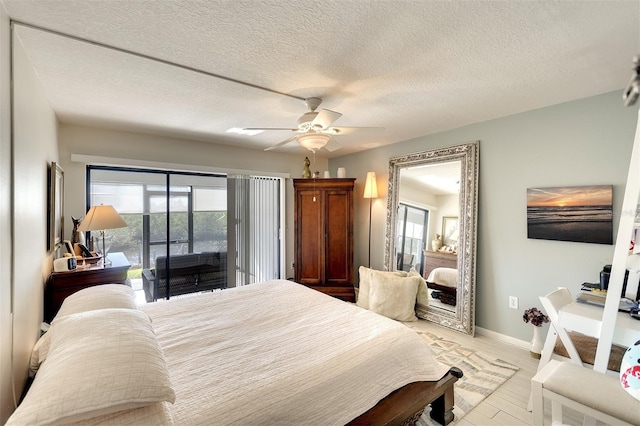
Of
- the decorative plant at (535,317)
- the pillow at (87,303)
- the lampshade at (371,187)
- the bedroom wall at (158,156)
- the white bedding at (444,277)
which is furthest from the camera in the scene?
the lampshade at (371,187)

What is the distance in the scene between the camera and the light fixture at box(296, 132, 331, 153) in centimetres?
238

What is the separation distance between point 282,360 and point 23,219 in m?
1.71

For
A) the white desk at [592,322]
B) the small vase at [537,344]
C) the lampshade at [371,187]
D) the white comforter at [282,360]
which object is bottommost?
the small vase at [537,344]

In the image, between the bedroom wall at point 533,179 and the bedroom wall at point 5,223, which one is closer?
the bedroom wall at point 5,223

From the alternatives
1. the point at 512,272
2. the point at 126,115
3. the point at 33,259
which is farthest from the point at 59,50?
the point at 512,272

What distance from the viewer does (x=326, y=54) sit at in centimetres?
175

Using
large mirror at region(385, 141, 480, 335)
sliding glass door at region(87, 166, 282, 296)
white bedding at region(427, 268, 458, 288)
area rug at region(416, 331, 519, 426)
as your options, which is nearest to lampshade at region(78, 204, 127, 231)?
sliding glass door at region(87, 166, 282, 296)

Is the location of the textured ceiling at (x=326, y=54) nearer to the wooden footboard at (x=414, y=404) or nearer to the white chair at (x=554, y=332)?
the white chair at (x=554, y=332)

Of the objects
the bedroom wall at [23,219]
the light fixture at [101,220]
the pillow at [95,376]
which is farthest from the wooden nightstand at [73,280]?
the pillow at [95,376]

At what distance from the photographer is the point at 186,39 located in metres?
1.60

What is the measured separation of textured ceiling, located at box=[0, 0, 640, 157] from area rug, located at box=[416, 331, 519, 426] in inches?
96.2

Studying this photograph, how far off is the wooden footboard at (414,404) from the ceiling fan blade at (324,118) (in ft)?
6.27

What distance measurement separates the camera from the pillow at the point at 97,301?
1671mm

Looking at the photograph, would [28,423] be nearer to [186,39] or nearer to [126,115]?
[186,39]
